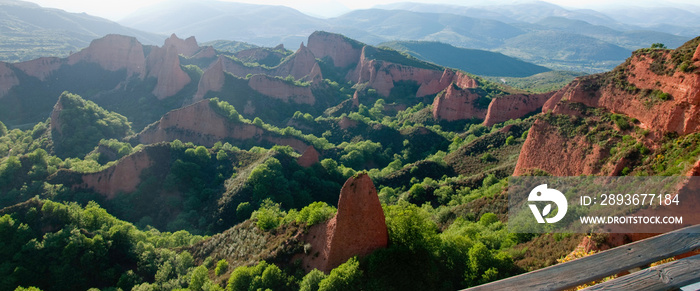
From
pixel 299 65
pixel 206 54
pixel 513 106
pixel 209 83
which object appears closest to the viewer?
pixel 513 106

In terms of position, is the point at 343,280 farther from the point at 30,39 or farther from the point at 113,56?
the point at 30,39

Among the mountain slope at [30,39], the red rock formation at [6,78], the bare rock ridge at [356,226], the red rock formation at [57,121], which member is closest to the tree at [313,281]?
the bare rock ridge at [356,226]

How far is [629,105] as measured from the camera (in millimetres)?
30281

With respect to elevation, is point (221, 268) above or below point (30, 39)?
above

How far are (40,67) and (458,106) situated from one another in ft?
303

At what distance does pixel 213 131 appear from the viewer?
67688 millimetres

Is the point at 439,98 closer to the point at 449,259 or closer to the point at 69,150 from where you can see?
the point at 449,259

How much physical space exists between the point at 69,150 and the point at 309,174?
41805 mm

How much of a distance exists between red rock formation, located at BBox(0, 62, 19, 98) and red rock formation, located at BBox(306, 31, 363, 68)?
7976 cm

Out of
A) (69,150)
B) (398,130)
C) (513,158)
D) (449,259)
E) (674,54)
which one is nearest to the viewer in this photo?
(449,259)

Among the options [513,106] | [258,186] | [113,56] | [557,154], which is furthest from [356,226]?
[113,56]

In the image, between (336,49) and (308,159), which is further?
(336,49)

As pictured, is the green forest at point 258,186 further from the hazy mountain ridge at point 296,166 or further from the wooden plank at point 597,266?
the wooden plank at point 597,266

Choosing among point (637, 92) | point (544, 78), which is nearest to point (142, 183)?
point (637, 92)
